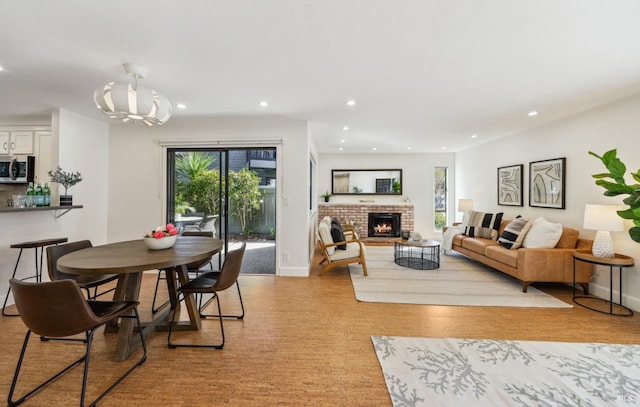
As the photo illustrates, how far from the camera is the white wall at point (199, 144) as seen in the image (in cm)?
399

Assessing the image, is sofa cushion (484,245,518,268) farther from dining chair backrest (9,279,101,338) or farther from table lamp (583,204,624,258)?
dining chair backrest (9,279,101,338)

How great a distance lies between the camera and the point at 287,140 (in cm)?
400

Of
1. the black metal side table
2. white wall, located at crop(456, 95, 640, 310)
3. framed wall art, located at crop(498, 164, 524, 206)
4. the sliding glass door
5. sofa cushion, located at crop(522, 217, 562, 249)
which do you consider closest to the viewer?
the black metal side table

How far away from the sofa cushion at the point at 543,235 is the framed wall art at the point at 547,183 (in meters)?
0.53

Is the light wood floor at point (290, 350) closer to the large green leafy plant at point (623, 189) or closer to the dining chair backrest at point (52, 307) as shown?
the dining chair backrest at point (52, 307)

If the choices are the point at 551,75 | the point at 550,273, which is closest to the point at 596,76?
the point at 551,75

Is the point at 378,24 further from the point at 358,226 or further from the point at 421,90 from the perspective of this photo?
the point at 358,226

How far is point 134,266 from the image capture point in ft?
5.92

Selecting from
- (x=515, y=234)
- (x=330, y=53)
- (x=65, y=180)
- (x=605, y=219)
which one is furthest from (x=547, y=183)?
(x=65, y=180)

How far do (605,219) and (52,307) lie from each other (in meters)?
4.84

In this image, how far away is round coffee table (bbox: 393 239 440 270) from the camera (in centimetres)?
433

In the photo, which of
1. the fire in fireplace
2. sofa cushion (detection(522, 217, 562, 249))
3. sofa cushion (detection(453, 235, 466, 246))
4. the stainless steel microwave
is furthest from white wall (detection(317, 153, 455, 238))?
the stainless steel microwave

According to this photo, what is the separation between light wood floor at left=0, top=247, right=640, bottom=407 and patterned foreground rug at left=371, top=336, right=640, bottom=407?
137 mm

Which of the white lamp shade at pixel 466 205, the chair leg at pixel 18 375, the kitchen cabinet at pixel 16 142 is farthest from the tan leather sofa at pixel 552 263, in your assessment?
the kitchen cabinet at pixel 16 142
